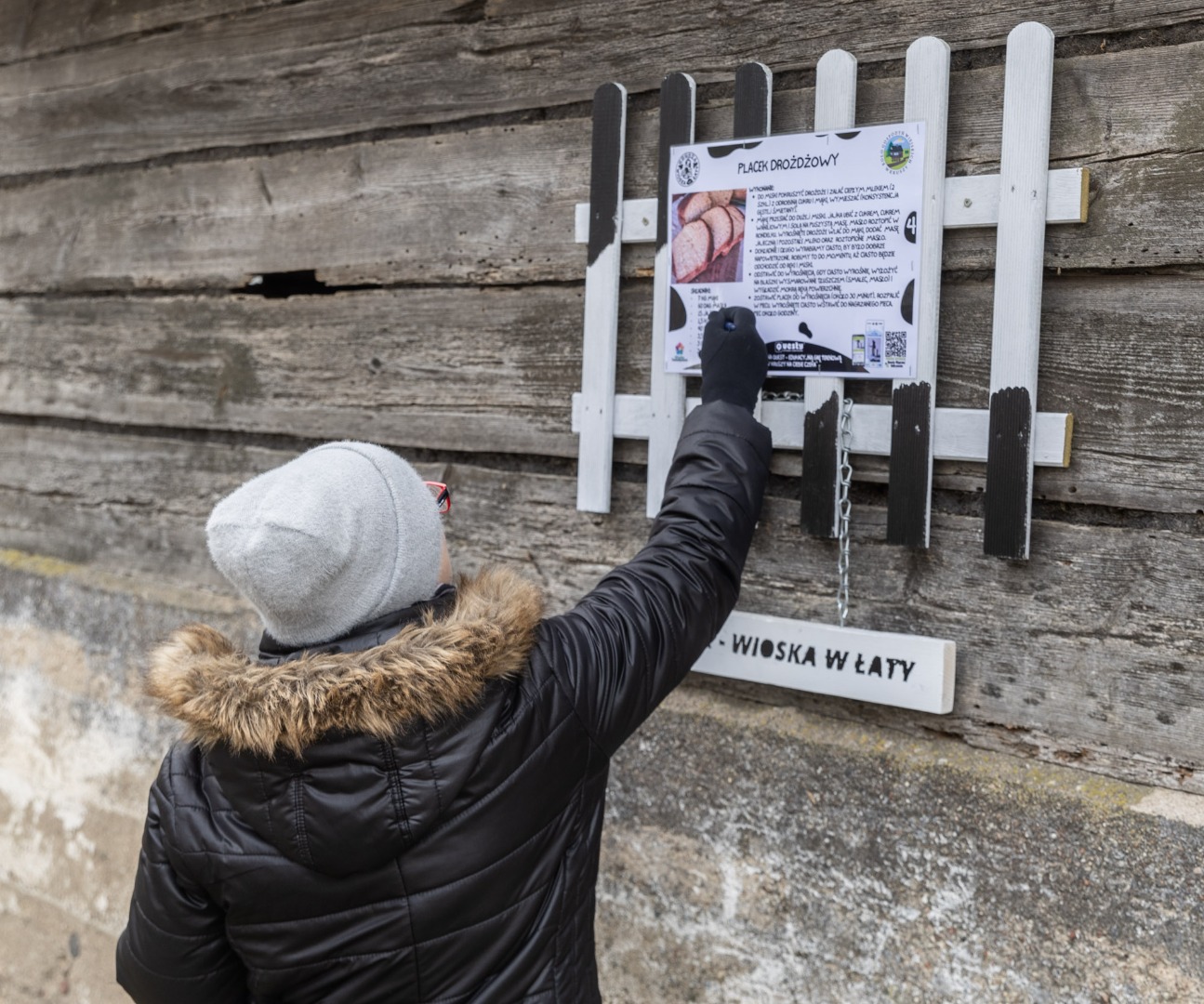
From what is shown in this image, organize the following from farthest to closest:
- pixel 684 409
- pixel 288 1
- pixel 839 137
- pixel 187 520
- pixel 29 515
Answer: pixel 29 515 → pixel 187 520 → pixel 288 1 → pixel 684 409 → pixel 839 137

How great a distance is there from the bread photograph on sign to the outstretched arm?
107 mm

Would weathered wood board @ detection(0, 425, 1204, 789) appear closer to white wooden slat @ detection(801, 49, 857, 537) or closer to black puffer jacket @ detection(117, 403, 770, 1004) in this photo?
white wooden slat @ detection(801, 49, 857, 537)

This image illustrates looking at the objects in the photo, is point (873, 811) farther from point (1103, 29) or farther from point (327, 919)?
point (1103, 29)

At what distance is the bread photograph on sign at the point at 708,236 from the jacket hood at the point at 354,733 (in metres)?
0.91

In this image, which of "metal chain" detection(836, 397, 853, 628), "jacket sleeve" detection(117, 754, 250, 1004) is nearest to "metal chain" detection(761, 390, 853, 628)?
"metal chain" detection(836, 397, 853, 628)

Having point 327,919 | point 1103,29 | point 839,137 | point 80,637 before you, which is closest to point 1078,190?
point 1103,29

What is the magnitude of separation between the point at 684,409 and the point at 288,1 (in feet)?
5.15

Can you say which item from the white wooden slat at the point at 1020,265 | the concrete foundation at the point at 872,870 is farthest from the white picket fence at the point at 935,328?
the concrete foundation at the point at 872,870

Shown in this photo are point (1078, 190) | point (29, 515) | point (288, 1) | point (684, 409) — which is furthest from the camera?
point (29, 515)

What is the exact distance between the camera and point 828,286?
6.50 ft

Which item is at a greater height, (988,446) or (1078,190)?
(1078,190)

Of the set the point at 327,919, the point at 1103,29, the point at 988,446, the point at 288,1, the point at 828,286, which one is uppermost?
the point at 288,1

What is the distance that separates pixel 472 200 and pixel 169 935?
1.62 m

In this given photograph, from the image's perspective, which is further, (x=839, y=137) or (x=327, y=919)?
(x=839, y=137)
